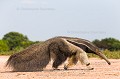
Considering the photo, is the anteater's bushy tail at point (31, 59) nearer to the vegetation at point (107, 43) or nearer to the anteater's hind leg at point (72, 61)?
the anteater's hind leg at point (72, 61)

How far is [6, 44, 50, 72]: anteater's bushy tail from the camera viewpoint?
1514 centimetres

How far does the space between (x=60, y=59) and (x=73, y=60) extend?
0.73 meters

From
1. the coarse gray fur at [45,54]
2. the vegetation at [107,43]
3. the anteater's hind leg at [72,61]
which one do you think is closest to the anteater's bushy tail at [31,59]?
the coarse gray fur at [45,54]

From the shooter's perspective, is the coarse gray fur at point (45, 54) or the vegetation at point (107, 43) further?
the vegetation at point (107, 43)

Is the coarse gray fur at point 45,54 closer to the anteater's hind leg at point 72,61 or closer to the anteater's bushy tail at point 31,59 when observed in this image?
the anteater's bushy tail at point 31,59

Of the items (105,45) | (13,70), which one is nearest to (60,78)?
(13,70)

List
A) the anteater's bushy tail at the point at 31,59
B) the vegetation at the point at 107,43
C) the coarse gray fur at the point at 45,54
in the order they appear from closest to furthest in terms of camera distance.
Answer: the anteater's bushy tail at the point at 31,59
the coarse gray fur at the point at 45,54
the vegetation at the point at 107,43

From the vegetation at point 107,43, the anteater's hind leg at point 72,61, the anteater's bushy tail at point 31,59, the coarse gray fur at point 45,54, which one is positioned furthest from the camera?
the vegetation at point 107,43

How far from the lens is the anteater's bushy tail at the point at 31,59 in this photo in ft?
49.7

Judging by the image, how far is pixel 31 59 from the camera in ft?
50.6

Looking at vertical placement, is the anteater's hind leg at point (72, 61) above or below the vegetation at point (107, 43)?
above

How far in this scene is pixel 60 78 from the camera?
12.4 metres

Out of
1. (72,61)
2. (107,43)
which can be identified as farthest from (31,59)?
(107,43)

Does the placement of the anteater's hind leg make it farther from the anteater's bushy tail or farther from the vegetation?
the vegetation
